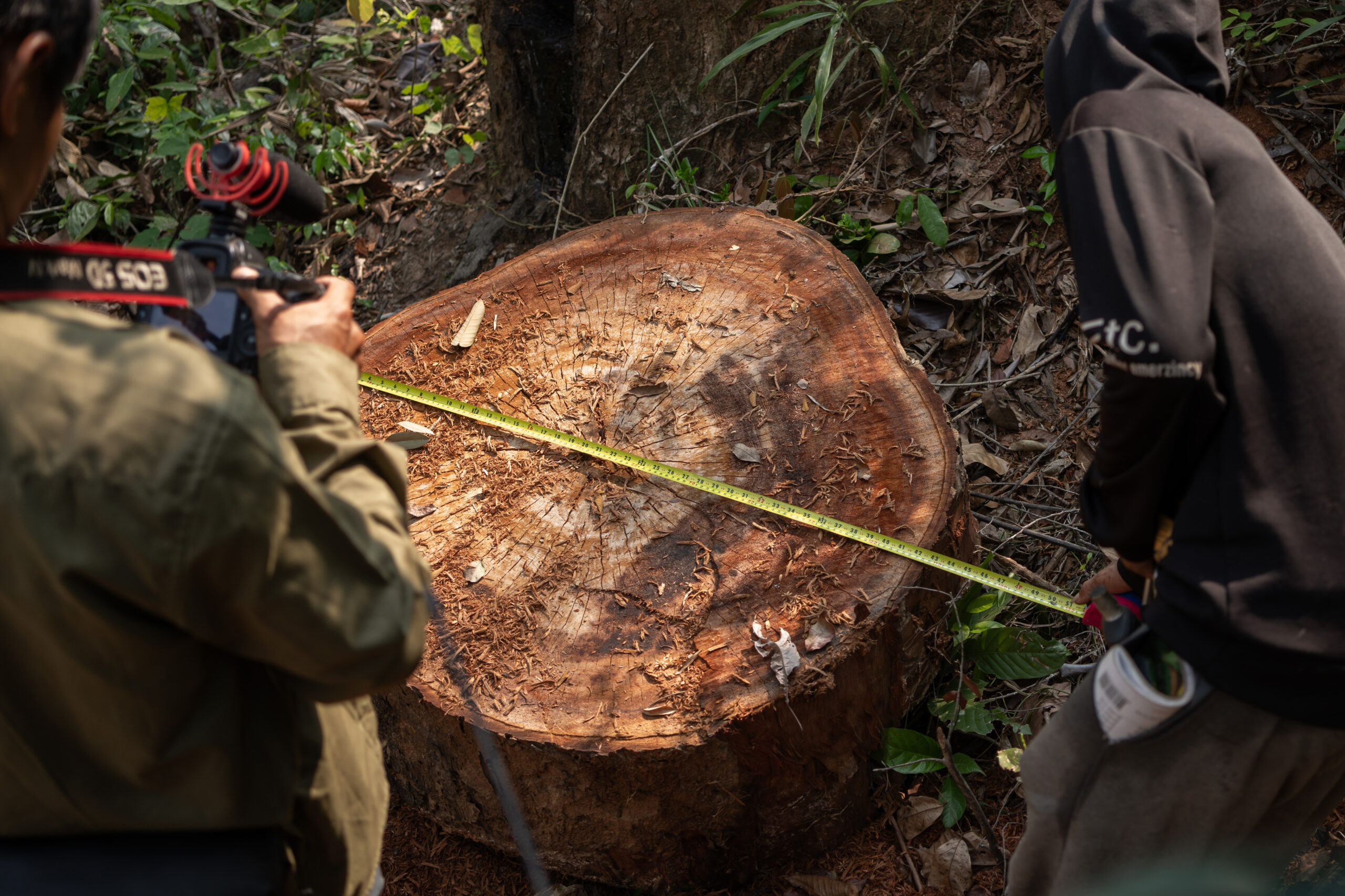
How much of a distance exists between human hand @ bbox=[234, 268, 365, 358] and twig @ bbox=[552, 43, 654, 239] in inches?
99.4

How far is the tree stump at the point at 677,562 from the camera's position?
6.87 ft

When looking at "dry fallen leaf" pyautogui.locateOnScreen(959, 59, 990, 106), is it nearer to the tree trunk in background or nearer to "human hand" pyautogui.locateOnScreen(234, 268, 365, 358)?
the tree trunk in background

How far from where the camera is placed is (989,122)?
3.69m

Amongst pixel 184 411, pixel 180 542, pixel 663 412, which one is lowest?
pixel 663 412

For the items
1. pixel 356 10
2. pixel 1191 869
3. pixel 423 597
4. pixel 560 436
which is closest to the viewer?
pixel 1191 869

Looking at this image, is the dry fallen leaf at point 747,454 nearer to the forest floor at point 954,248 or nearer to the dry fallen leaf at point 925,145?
the forest floor at point 954,248

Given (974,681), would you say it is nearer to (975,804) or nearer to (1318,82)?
(975,804)

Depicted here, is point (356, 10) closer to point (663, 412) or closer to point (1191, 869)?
point (663, 412)

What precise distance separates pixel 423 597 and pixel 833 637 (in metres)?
1.15

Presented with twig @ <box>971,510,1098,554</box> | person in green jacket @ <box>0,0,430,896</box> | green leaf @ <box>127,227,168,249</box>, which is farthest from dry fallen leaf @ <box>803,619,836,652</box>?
green leaf @ <box>127,227,168,249</box>

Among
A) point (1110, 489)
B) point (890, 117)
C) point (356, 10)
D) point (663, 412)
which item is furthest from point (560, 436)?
point (356, 10)

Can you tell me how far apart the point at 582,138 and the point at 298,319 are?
3018 mm

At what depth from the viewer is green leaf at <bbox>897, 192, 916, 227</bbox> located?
3.52 metres

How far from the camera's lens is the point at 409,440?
254 cm
